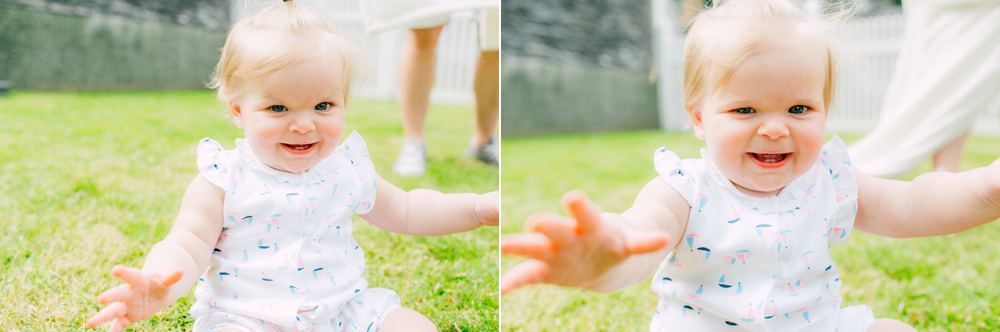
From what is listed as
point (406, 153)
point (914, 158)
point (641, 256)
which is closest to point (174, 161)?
point (406, 153)

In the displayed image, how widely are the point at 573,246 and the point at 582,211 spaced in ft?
0.18

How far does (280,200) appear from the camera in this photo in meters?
1.20

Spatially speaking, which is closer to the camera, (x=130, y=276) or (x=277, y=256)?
(x=130, y=276)

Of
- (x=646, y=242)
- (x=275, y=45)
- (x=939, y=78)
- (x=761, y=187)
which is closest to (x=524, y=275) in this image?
(x=646, y=242)

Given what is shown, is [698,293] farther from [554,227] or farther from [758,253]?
[554,227]

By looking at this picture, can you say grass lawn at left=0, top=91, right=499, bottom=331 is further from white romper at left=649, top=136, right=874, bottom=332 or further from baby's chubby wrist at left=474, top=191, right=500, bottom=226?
white romper at left=649, top=136, right=874, bottom=332

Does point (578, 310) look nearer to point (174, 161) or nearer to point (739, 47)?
point (739, 47)

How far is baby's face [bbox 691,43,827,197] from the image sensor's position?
1.09 meters

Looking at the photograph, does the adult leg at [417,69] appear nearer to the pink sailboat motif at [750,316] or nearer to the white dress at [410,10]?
the white dress at [410,10]

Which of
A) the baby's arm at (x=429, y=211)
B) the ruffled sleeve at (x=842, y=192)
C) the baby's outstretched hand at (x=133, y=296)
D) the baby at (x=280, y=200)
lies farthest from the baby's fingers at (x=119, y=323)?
the ruffled sleeve at (x=842, y=192)

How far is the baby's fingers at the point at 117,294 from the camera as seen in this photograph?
85 cm

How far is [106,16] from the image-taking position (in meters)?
6.84

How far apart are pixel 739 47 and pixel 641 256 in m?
0.43

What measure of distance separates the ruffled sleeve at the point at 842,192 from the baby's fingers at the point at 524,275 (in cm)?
69
